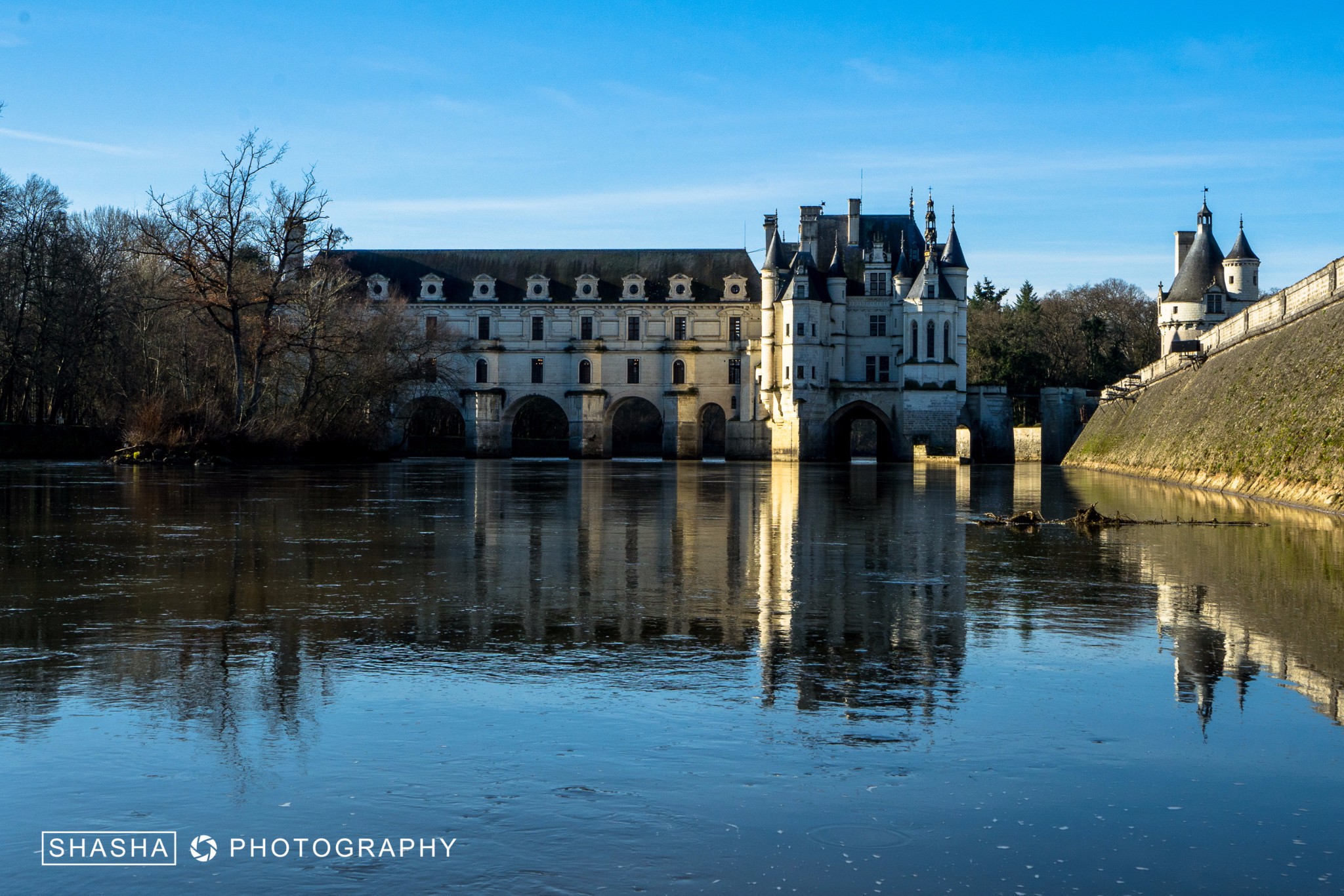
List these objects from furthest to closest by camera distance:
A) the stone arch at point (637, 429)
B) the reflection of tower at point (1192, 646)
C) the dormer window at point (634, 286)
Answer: the stone arch at point (637, 429) → the dormer window at point (634, 286) → the reflection of tower at point (1192, 646)

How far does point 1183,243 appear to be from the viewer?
267ft

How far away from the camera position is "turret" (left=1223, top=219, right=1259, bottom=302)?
7438 centimetres

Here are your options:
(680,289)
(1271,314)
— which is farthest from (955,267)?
(1271,314)

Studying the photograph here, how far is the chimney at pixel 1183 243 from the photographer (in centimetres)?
8100

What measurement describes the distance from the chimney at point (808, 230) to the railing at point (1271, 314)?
26.5 metres

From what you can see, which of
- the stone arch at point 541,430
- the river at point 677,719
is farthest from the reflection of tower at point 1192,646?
the stone arch at point 541,430

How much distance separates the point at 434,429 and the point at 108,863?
92717 millimetres

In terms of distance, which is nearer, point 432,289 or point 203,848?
point 203,848

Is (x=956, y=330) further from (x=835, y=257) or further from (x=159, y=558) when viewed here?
(x=159, y=558)

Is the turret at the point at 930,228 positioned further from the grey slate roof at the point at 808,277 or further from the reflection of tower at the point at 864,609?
the reflection of tower at the point at 864,609

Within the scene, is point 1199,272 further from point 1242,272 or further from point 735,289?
point 735,289

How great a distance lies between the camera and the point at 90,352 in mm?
66500

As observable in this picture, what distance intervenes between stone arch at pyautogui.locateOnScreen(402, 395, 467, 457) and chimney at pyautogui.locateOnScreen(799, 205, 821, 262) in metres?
25.1

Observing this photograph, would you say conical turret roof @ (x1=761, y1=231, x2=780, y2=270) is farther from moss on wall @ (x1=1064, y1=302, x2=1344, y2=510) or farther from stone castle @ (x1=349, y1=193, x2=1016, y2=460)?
moss on wall @ (x1=1064, y1=302, x2=1344, y2=510)
